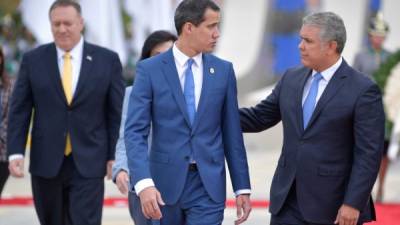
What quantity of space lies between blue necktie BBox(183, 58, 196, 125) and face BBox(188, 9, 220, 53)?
0.37ft

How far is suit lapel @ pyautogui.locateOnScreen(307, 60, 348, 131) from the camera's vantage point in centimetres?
524

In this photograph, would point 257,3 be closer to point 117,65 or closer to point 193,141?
point 117,65

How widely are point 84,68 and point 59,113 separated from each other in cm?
37

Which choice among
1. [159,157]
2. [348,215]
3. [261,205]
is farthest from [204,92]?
[261,205]

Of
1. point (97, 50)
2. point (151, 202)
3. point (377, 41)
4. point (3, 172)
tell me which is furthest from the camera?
point (377, 41)

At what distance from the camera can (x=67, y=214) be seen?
687cm

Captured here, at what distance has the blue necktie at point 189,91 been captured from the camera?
5.20 meters

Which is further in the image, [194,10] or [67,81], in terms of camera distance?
[67,81]

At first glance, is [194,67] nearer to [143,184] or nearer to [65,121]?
[143,184]

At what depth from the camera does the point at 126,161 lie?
5828 mm

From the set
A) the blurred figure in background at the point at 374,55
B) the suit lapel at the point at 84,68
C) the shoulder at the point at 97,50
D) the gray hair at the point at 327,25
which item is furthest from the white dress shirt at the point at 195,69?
the blurred figure in background at the point at 374,55

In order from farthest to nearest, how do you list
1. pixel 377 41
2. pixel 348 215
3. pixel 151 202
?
pixel 377 41 → pixel 348 215 → pixel 151 202

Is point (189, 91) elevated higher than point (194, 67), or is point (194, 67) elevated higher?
point (194, 67)

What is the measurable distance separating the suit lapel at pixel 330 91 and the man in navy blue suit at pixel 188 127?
1.44 ft
